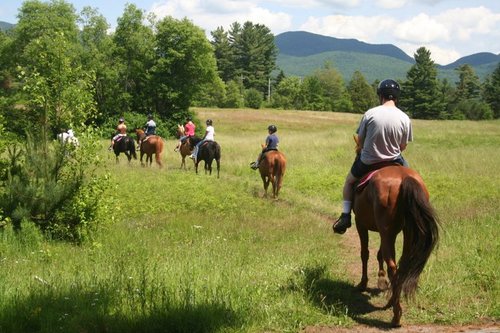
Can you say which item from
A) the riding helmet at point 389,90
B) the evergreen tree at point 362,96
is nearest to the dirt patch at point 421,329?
the riding helmet at point 389,90

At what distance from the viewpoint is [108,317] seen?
5.39 metres

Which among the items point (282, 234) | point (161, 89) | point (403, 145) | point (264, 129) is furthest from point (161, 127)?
point (403, 145)

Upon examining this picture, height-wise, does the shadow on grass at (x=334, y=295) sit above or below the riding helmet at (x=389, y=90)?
below

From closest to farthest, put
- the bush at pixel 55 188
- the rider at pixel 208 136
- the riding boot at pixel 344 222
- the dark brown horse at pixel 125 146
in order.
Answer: the riding boot at pixel 344 222 → the bush at pixel 55 188 → the rider at pixel 208 136 → the dark brown horse at pixel 125 146

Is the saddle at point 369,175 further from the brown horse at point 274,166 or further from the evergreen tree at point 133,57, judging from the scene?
the evergreen tree at point 133,57

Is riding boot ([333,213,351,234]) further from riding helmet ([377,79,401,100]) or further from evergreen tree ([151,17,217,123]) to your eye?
evergreen tree ([151,17,217,123])

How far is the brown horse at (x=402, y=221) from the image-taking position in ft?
19.0

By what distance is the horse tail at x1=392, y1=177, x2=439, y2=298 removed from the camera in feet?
18.9

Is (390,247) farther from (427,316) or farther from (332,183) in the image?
(332,183)

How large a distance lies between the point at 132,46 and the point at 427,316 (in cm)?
4955

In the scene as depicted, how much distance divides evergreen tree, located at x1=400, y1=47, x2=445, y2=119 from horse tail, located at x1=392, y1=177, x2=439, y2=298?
3840 inches

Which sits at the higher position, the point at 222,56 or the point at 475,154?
the point at 222,56

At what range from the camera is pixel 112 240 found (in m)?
9.99

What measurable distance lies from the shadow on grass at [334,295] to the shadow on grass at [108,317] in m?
1.28
